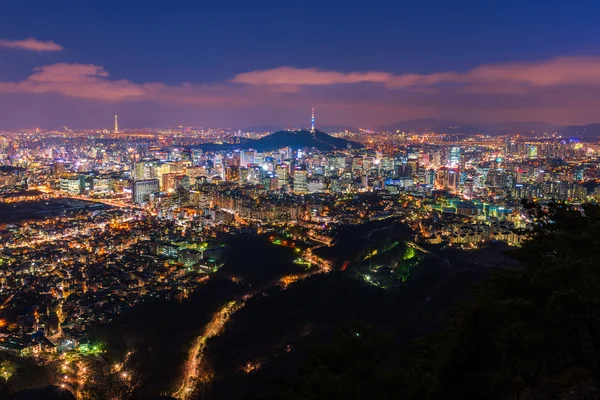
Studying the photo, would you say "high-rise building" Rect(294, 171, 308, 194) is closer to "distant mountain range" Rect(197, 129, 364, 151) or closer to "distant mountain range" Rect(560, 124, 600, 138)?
"distant mountain range" Rect(197, 129, 364, 151)

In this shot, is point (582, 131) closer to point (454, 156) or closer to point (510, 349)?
point (454, 156)

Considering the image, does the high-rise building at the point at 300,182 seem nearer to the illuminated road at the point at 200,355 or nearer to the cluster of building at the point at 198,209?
the cluster of building at the point at 198,209

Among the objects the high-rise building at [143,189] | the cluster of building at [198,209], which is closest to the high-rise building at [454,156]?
the cluster of building at [198,209]

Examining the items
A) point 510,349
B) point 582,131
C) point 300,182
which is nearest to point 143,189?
point 300,182

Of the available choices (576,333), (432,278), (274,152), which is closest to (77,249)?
(432,278)

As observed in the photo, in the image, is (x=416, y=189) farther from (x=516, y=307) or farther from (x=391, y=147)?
(x=516, y=307)

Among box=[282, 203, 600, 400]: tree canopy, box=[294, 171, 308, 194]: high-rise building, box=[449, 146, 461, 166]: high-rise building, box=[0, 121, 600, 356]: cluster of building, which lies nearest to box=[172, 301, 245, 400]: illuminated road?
box=[0, 121, 600, 356]: cluster of building
